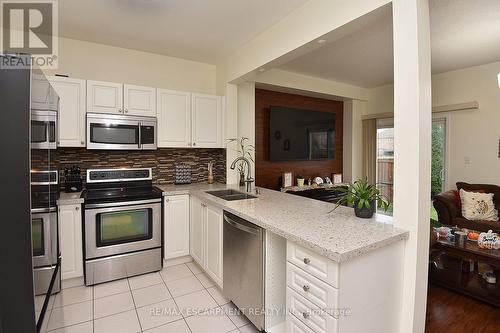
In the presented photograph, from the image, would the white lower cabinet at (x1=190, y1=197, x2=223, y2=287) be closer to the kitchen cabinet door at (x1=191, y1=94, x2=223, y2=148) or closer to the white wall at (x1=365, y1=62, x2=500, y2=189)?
the kitchen cabinet door at (x1=191, y1=94, x2=223, y2=148)

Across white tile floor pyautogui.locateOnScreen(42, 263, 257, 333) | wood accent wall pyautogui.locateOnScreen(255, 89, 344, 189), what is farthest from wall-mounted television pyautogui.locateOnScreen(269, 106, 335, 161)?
white tile floor pyautogui.locateOnScreen(42, 263, 257, 333)

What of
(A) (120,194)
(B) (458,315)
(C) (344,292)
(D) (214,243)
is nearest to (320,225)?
(C) (344,292)

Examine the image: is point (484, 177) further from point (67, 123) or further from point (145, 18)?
point (67, 123)

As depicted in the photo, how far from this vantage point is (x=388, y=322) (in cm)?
156

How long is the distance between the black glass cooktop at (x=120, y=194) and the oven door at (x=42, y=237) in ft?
3.51

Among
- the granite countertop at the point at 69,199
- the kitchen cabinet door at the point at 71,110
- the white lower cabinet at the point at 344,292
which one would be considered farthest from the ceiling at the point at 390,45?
the granite countertop at the point at 69,199

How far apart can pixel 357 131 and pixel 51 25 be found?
195 inches

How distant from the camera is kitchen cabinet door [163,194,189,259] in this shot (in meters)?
3.01

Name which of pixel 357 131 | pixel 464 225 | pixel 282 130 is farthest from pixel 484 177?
pixel 282 130

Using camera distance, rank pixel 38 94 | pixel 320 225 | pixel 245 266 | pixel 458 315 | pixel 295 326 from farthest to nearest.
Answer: pixel 458 315 < pixel 245 266 < pixel 320 225 < pixel 295 326 < pixel 38 94

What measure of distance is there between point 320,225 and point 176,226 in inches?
75.3

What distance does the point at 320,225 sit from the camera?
1702 mm

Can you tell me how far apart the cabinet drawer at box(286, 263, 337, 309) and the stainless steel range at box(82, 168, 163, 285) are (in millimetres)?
1840

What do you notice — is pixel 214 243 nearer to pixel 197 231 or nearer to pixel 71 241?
pixel 197 231
